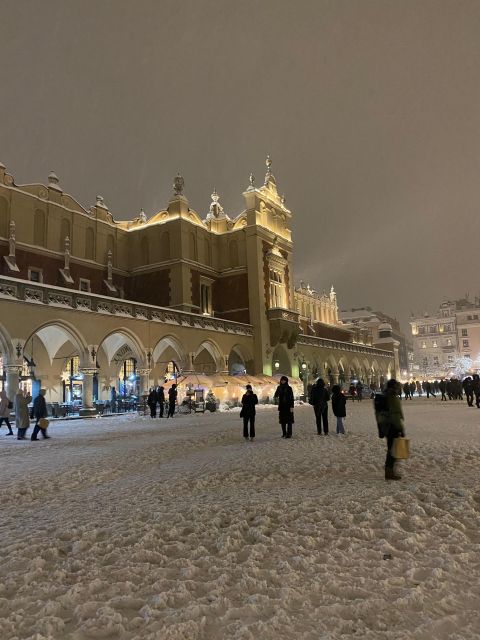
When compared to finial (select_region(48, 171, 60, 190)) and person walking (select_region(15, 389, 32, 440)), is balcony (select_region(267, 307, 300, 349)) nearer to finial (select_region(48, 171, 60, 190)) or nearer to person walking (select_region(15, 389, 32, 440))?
finial (select_region(48, 171, 60, 190))

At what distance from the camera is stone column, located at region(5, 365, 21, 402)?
65.9ft

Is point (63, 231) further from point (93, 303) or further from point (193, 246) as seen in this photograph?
point (93, 303)

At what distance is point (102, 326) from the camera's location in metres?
24.3

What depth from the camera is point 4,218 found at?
91.8 feet

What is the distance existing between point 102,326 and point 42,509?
19.0 meters

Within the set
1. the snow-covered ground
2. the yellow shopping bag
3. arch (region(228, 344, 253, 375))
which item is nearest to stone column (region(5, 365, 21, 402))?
the snow-covered ground

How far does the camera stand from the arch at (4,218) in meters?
27.8

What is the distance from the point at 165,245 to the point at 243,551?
3344cm

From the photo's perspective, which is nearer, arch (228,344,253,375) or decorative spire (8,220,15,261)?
decorative spire (8,220,15,261)

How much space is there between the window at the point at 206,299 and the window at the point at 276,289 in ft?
16.4

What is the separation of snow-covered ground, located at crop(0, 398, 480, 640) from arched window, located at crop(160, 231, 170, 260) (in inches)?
1123

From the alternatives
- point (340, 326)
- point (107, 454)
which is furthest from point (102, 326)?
point (340, 326)

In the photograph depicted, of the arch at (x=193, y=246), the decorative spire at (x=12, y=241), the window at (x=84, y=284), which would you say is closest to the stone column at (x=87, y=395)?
the decorative spire at (x=12, y=241)

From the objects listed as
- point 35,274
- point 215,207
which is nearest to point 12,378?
point 35,274
